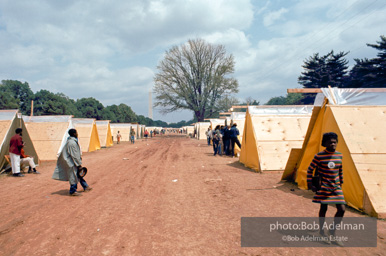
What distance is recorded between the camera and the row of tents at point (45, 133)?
10.7 m

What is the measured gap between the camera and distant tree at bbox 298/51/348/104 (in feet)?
108

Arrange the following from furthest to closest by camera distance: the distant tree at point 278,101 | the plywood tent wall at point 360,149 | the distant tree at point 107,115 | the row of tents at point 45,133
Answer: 1. the distant tree at point 278,101
2. the distant tree at point 107,115
3. the row of tents at point 45,133
4. the plywood tent wall at point 360,149

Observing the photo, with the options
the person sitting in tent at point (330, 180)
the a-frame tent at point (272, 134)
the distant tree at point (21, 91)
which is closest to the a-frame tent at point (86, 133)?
the a-frame tent at point (272, 134)

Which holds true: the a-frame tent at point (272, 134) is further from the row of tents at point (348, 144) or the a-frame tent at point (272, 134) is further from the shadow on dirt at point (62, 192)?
the shadow on dirt at point (62, 192)

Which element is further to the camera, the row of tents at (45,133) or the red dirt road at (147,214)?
the row of tents at (45,133)

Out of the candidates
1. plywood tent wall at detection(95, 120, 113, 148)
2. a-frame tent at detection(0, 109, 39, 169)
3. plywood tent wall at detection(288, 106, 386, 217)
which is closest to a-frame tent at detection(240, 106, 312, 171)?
plywood tent wall at detection(288, 106, 386, 217)

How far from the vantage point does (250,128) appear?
1087 cm

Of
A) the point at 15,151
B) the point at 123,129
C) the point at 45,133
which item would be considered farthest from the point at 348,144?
the point at 123,129

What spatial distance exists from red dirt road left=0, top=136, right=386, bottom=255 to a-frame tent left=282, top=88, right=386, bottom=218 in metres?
0.40

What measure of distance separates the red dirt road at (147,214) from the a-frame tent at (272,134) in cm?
141

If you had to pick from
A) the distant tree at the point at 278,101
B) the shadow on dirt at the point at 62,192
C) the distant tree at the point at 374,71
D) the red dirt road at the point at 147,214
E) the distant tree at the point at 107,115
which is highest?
the distant tree at the point at 278,101

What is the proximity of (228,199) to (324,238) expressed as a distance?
266 cm

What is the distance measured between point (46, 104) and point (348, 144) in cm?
5882

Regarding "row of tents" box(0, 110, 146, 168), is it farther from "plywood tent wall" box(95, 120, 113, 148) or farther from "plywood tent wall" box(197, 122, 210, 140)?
"plywood tent wall" box(197, 122, 210, 140)
